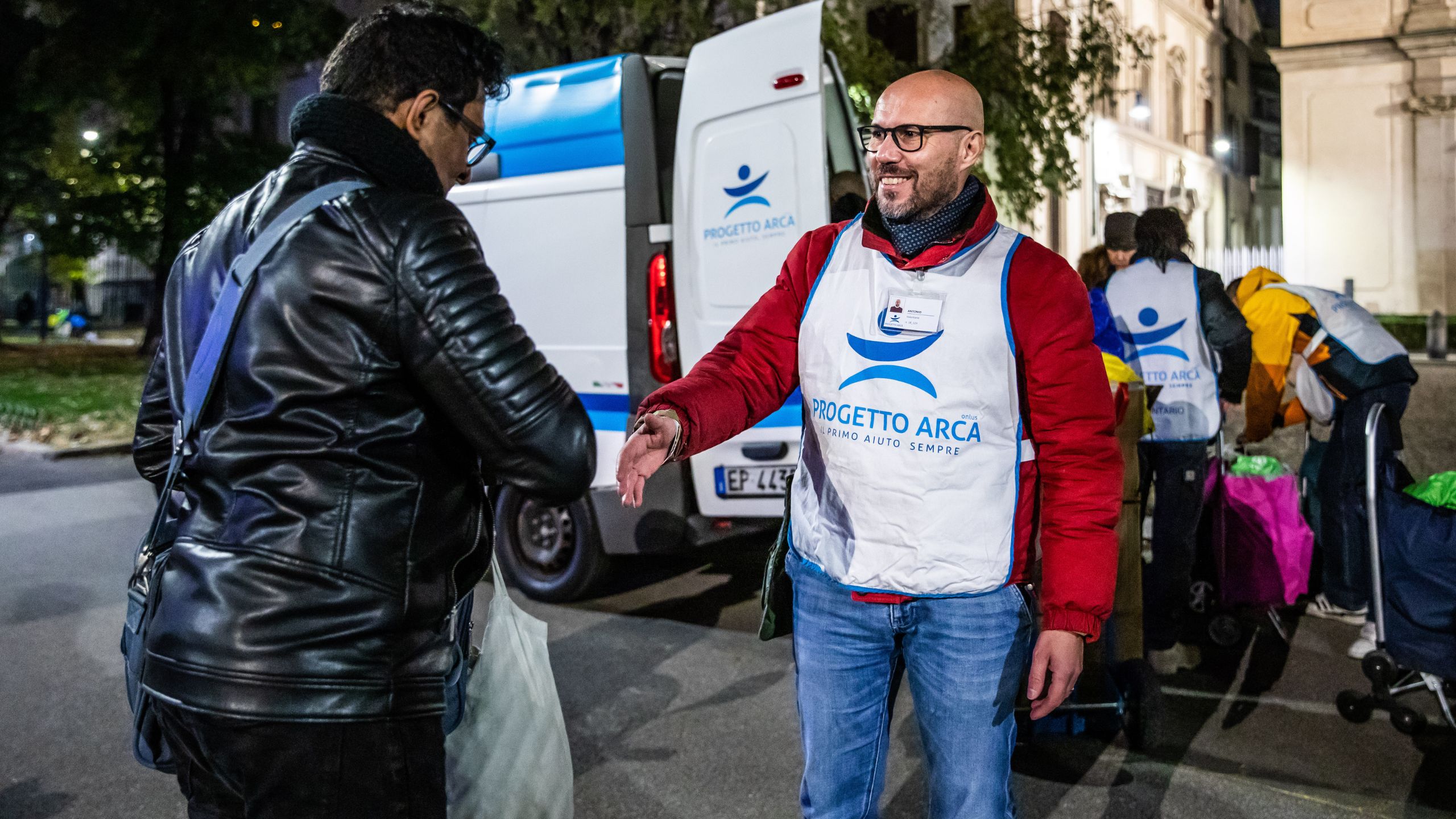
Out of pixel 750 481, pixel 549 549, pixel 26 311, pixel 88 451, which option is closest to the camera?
pixel 750 481

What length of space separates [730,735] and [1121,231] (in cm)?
287

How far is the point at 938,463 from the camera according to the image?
2221 millimetres

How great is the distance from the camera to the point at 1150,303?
5.13 m

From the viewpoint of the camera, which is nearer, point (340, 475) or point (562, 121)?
point (340, 475)

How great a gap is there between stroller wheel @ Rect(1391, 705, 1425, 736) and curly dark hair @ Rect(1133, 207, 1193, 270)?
6.27 feet

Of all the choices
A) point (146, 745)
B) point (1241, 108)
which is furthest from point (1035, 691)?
point (1241, 108)

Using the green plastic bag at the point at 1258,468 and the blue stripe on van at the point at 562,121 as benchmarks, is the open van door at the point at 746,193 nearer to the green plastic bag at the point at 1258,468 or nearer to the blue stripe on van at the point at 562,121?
the blue stripe on van at the point at 562,121

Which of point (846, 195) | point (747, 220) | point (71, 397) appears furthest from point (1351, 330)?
point (71, 397)

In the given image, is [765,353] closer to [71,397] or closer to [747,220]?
[747,220]

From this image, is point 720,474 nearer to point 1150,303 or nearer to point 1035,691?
point 1150,303

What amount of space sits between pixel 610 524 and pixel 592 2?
7546mm

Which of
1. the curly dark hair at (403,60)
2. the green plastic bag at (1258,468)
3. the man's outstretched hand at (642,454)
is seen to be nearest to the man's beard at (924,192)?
the man's outstretched hand at (642,454)

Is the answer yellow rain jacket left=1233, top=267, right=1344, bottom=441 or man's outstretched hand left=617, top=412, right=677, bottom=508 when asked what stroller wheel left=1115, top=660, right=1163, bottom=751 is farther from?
man's outstretched hand left=617, top=412, right=677, bottom=508

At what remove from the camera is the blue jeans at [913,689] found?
2240 millimetres
